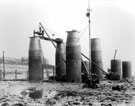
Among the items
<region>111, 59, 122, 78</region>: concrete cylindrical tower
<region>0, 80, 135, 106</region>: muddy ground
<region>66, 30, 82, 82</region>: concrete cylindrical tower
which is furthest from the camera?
<region>111, 59, 122, 78</region>: concrete cylindrical tower

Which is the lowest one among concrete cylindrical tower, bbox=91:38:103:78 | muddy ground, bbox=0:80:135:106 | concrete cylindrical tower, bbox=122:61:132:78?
muddy ground, bbox=0:80:135:106

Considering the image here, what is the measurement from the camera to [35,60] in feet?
86.3

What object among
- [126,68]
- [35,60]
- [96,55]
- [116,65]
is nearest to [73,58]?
[35,60]

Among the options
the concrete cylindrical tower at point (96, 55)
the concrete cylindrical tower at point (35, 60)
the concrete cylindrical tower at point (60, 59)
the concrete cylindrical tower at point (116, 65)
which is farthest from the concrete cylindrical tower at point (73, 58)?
the concrete cylindrical tower at point (116, 65)

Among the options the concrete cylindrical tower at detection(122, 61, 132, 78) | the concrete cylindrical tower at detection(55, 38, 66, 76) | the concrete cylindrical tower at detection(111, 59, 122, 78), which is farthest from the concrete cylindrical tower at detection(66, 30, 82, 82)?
the concrete cylindrical tower at detection(122, 61, 132, 78)

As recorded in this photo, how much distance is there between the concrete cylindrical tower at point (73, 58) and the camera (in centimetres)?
2420

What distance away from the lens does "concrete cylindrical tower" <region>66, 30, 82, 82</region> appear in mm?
24203

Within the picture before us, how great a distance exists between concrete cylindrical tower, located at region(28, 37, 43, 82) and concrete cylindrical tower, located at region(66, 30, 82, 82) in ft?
11.4

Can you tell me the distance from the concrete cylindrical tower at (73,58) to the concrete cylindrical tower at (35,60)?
3.48 metres

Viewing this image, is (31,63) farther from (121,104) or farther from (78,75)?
(121,104)

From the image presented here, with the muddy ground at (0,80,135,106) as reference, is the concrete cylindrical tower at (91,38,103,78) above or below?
above

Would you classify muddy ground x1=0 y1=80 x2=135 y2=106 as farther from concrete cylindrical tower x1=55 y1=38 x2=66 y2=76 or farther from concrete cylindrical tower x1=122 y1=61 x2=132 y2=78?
concrete cylindrical tower x1=122 y1=61 x2=132 y2=78

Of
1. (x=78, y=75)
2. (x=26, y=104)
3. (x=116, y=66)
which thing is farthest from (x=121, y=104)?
(x=116, y=66)

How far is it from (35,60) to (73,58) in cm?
442
